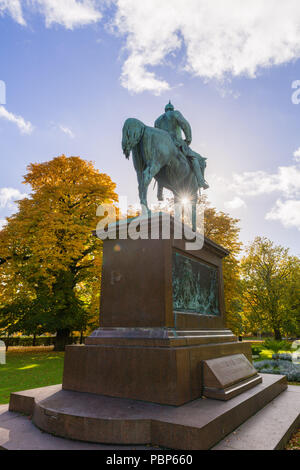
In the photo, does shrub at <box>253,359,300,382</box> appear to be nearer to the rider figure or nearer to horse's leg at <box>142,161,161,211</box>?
the rider figure

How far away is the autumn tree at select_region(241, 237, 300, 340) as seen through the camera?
30656 millimetres

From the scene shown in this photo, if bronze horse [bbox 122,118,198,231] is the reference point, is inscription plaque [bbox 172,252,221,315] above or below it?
below

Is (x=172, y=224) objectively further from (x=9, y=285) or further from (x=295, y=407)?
(x=9, y=285)

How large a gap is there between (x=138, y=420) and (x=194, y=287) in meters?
3.13

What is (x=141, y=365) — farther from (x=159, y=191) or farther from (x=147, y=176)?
(x=159, y=191)

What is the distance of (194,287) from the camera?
20.1 feet

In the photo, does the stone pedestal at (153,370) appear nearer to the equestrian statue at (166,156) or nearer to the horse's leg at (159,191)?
the equestrian statue at (166,156)

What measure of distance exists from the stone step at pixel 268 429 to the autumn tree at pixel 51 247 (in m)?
12.9

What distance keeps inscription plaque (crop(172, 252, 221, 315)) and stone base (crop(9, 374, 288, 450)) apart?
1761 millimetres

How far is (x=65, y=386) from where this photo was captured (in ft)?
16.4

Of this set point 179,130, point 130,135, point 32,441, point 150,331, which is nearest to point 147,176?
point 130,135

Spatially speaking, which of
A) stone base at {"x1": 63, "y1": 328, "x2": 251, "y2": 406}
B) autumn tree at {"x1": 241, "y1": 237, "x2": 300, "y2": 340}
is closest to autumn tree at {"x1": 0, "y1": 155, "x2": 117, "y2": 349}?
stone base at {"x1": 63, "y1": 328, "x2": 251, "y2": 406}
